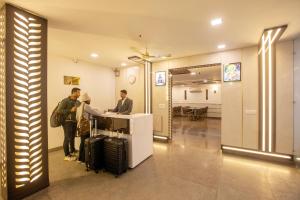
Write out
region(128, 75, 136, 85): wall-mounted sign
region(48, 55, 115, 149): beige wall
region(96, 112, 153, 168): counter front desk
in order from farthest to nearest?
region(128, 75, 136, 85): wall-mounted sign
region(48, 55, 115, 149): beige wall
region(96, 112, 153, 168): counter front desk

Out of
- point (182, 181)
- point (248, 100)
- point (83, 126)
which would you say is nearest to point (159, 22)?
point (83, 126)

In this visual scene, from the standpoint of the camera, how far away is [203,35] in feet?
10.6

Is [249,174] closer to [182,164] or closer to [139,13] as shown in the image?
[182,164]

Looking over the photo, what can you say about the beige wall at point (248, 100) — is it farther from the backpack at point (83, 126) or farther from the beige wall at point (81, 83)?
the beige wall at point (81, 83)

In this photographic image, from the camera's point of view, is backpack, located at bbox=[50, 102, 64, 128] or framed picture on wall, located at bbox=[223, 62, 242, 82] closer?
backpack, located at bbox=[50, 102, 64, 128]

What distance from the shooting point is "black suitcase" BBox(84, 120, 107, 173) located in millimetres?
2922

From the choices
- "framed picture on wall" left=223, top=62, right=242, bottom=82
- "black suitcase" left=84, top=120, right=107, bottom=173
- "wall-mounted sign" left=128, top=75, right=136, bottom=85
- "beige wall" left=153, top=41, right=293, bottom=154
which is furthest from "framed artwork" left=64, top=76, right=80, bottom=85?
"framed picture on wall" left=223, top=62, right=242, bottom=82

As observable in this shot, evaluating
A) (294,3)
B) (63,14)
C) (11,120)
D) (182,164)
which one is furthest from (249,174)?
(63,14)

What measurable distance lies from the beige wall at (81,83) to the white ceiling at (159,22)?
72 centimetres

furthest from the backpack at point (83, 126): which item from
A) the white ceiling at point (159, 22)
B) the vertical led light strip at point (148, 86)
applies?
the vertical led light strip at point (148, 86)

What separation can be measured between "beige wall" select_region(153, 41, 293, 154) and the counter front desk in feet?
7.53

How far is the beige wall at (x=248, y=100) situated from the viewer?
11.4ft

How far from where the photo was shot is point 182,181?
2693 mm

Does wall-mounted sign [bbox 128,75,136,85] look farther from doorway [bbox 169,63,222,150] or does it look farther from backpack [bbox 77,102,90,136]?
doorway [bbox 169,63,222,150]
